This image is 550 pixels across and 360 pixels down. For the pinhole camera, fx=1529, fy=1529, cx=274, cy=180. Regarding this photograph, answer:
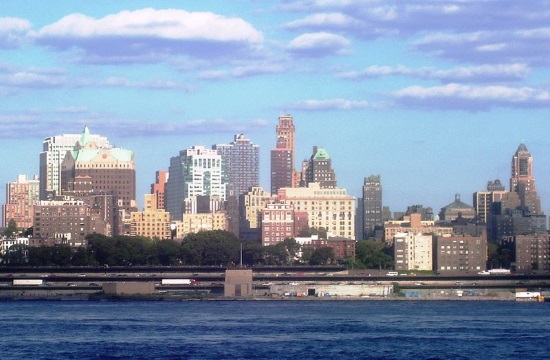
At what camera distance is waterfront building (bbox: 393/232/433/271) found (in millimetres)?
198000

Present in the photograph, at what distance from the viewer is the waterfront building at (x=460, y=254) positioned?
195750 mm

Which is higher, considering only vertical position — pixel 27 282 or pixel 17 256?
pixel 17 256

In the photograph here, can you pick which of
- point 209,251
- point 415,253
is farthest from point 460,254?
point 209,251

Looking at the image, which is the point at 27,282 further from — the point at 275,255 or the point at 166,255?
the point at 275,255

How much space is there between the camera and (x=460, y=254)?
648 ft

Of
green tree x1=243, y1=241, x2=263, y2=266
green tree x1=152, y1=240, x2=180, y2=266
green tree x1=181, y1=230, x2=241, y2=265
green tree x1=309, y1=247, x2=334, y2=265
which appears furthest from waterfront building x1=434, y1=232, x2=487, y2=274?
green tree x1=152, y1=240, x2=180, y2=266

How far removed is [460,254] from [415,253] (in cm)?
582

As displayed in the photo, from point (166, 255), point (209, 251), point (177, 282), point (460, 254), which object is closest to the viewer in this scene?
point (177, 282)

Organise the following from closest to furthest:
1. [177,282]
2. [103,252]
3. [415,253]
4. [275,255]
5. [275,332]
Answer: [275,332], [177,282], [103,252], [275,255], [415,253]

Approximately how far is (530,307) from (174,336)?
52222mm

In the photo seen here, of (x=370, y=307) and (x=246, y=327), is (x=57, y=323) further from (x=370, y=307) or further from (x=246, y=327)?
(x=370, y=307)

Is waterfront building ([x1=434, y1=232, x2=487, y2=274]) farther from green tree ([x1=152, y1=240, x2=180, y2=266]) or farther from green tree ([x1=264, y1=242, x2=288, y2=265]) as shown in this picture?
green tree ([x1=152, y1=240, x2=180, y2=266])

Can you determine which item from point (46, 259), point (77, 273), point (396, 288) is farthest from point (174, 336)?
point (46, 259)

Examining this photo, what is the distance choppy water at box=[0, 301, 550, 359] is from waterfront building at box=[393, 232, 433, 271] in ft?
229
